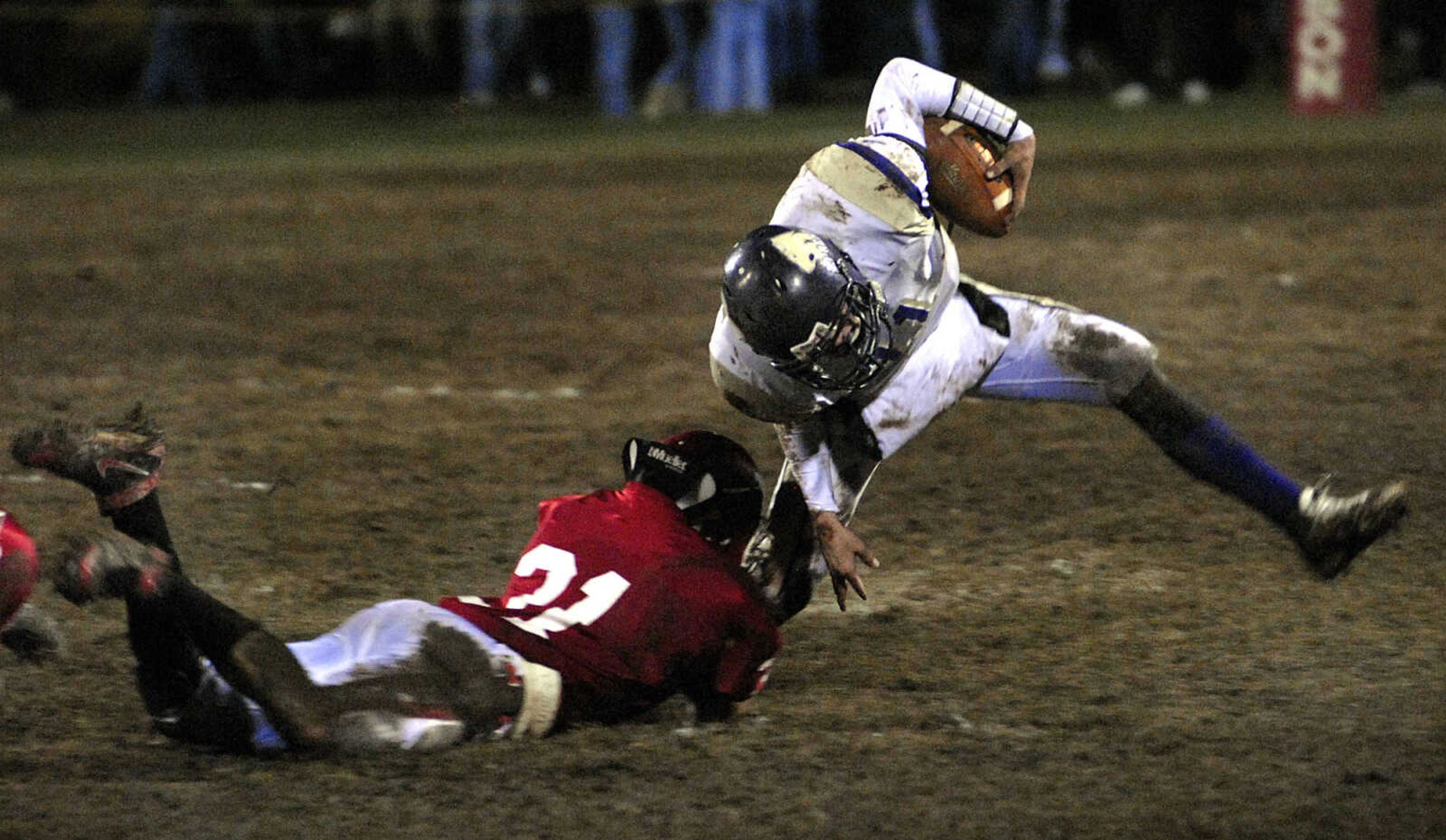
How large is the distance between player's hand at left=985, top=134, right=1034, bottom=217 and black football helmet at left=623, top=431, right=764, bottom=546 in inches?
37.5

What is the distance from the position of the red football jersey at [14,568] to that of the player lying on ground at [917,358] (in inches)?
57.1

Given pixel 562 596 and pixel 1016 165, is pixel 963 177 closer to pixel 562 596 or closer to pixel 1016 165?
pixel 1016 165

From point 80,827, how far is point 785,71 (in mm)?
13925

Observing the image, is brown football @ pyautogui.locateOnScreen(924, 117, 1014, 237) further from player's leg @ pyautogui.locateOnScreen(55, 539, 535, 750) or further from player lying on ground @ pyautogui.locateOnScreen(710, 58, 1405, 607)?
player's leg @ pyautogui.locateOnScreen(55, 539, 535, 750)


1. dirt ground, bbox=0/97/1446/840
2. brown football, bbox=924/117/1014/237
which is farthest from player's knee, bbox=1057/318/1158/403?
dirt ground, bbox=0/97/1446/840

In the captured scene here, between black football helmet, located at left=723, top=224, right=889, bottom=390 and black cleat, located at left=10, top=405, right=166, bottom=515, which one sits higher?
black football helmet, located at left=723, top=224, right=889, bottom=390

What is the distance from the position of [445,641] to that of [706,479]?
723 millimetres

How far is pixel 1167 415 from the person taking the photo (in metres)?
4.31

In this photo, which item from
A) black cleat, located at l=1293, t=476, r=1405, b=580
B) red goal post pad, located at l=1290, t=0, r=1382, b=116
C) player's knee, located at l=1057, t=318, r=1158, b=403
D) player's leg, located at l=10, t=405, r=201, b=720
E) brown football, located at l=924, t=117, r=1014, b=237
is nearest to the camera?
player's leg, located at l=10, t=405, r=201, b=720

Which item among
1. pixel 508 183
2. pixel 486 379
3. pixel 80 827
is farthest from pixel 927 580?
pixel 508 183

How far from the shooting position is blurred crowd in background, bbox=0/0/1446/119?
51.2ft

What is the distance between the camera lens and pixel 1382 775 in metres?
3.30

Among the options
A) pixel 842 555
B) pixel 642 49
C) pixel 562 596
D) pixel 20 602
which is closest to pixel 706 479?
pixel 842 555

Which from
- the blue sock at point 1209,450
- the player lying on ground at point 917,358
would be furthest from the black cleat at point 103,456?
the blue sock at point 1209,450
